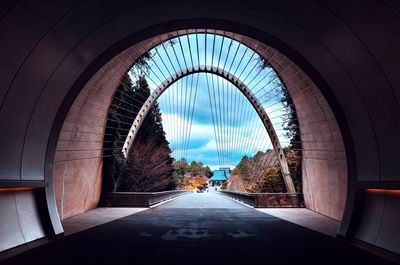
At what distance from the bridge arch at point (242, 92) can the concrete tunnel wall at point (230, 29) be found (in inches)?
550

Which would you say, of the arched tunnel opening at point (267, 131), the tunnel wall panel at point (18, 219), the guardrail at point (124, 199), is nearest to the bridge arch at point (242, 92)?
the arched tunnel opening at point (267, 131)

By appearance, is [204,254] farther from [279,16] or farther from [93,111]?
[93,111]

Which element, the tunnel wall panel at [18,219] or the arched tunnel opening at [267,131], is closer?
the tunnel wall panel at [18,219]

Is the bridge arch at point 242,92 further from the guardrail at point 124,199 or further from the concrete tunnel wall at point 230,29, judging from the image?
the concrete tunnel wall at point 230,29

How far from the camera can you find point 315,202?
1659 centimetres

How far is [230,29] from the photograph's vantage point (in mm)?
9227

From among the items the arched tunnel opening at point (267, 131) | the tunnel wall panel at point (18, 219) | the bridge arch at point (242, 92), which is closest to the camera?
the tunnel wall panel at point (18, 219)

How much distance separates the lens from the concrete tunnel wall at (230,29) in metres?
6.11

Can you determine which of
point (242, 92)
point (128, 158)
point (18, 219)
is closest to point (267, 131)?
point (242, 92)

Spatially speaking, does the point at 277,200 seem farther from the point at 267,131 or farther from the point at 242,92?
the point at 242,92

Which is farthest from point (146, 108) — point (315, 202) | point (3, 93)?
point (3, 93)

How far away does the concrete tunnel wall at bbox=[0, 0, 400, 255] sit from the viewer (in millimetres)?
6109

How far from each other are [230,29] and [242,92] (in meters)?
20.2

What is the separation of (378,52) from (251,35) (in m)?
3.90
